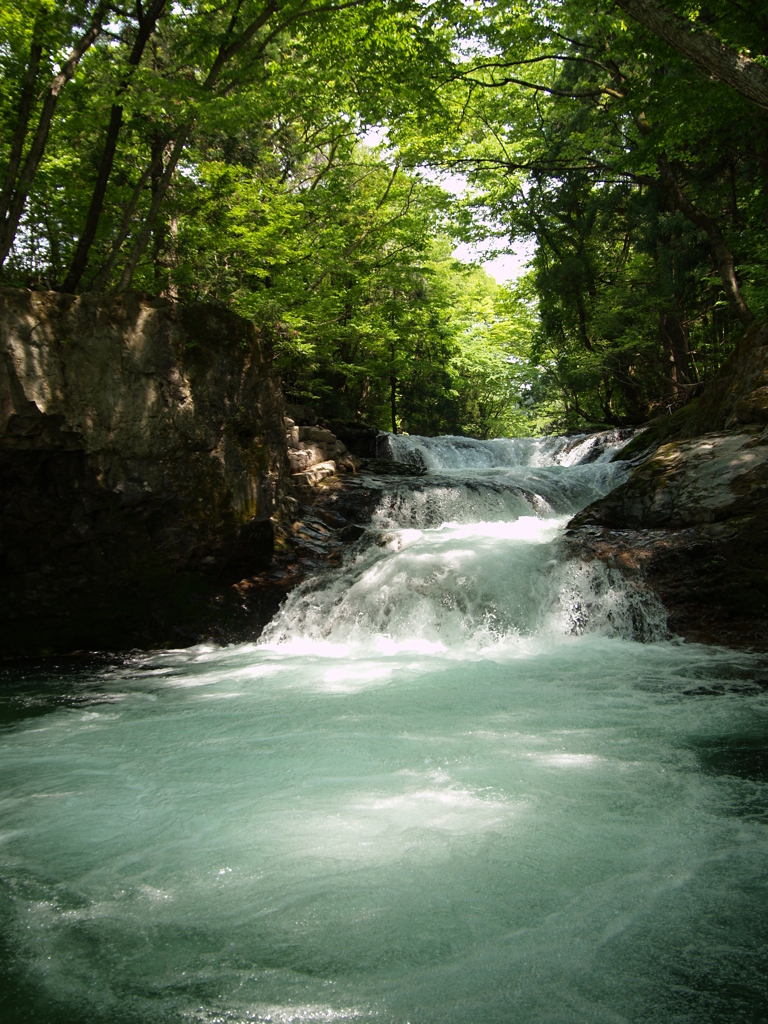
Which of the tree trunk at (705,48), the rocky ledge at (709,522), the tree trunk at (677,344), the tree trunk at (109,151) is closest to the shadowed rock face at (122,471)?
the tree trunk at (109,151)

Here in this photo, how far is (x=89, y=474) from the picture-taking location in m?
7.18

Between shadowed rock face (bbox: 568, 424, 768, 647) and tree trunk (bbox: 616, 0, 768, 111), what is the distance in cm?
409

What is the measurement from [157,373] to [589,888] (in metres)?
6.96

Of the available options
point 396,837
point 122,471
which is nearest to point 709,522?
point 396,837

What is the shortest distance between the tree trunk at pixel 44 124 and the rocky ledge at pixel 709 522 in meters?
7.81

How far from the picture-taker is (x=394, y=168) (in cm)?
1623

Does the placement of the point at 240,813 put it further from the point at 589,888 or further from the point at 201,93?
the point at 201,93

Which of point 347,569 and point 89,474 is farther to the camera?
point 347,569

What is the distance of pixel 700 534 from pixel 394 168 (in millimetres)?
13180

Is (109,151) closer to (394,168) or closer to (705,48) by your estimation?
(705,48)

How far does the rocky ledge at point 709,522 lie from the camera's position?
22.5 ft

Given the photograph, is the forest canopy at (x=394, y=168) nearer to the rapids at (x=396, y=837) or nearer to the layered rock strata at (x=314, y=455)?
the layered rock strata at (x=314, y=455)

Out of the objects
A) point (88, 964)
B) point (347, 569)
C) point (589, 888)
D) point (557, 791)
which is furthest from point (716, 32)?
point (88, 964)

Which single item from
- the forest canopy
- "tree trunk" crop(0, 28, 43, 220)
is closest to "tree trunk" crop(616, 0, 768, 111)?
the forest canopy
